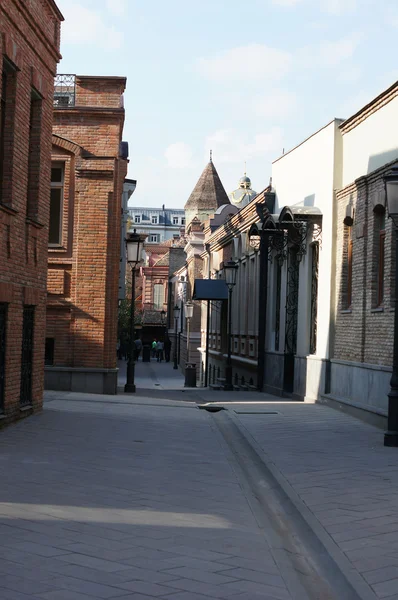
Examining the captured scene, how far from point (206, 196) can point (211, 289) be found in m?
37.8

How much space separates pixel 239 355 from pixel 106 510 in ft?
93.3

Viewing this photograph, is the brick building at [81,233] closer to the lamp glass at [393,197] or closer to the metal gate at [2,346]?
the metal gate at [2,346]

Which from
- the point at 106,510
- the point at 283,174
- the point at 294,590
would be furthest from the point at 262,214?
the point at 294,590

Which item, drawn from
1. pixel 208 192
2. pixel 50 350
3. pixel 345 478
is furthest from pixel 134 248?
pixel 208 192

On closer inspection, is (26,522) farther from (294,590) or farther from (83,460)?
(83,460)

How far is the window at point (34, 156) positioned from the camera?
16234mm

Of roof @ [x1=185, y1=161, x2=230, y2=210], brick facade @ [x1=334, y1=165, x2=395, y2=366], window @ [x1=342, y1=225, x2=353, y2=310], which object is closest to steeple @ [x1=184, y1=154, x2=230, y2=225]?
roof @ [x1=185, y1=161, x2=230, y2=210]

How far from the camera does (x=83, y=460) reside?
36.7 ft

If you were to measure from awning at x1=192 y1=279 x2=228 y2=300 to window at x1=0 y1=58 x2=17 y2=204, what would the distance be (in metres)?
24.1

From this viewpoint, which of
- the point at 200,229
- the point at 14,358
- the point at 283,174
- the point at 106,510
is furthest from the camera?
the point at 200,229

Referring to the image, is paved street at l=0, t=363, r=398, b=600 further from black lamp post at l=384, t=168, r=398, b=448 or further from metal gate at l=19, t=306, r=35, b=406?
metal gate at l=19, t=306, r=35, b=406

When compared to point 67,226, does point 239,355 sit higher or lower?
lower

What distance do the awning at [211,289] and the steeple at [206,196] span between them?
118 feet

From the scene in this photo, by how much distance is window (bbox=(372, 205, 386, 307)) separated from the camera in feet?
59.9
